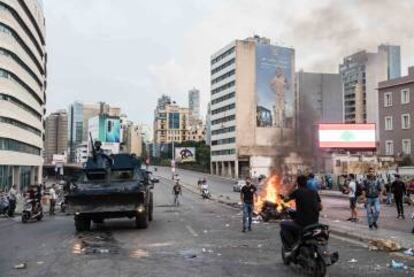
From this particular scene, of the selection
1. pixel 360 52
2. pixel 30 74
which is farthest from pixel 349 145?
pixel 360 52

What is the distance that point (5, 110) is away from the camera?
64.6 m

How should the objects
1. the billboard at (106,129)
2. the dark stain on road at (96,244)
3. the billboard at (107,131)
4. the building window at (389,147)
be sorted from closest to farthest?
the dark stain on road at (96,244), the building window at (389,147), the billboard at (107,131), the billboard at (106,129)

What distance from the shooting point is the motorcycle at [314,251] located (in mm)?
9438

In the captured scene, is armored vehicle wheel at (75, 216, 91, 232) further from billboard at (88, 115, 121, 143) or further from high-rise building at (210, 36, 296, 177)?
high-rise building at (210, 36, 296, 177)

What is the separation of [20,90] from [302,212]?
66.7 m

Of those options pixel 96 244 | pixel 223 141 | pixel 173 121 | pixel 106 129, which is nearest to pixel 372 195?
pixel 96 244

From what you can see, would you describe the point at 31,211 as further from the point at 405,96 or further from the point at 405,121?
the point at 405,96

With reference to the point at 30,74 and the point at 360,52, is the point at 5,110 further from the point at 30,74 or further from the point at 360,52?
the point at 360,52

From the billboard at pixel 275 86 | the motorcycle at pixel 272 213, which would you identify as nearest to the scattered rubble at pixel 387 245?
the motorcycle at pixel 272 213

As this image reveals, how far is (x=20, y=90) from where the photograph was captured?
7200 centimetres

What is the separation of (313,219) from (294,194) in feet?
1.90

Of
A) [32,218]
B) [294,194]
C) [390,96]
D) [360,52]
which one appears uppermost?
[390,96]

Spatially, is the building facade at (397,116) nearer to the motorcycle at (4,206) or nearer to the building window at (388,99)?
the building window at (388,99)

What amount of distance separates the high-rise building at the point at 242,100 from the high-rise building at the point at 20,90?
30149mm
